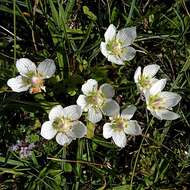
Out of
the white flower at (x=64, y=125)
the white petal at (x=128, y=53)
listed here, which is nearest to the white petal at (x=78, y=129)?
the white flower at (x=64, y=125)

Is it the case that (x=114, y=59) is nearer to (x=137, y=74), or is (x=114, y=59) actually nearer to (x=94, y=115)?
(x=137, y=74)

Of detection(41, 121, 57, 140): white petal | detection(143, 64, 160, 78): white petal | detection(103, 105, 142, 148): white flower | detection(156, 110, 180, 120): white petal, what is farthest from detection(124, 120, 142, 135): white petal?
detection(41, 121, 57, 140): white petal

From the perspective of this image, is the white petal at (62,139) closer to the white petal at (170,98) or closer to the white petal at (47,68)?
the white petal at (47,68)

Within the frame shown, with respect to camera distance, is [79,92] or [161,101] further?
[79,92]

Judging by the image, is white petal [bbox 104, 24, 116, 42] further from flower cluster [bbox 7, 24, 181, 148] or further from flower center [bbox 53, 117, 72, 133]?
flower center [bbox 53, 117, 72, 133]

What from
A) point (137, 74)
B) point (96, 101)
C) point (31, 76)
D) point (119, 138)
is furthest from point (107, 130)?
point (31, 76)

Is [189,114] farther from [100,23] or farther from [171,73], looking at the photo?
[100,23]

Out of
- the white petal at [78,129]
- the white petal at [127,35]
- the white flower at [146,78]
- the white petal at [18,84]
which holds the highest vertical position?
the white petal at [127,35]
